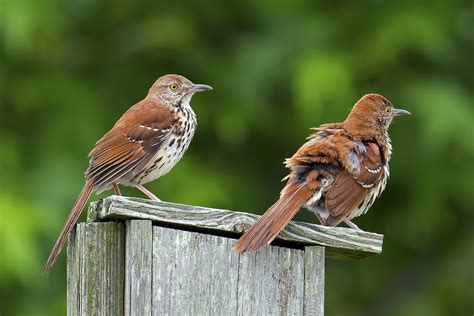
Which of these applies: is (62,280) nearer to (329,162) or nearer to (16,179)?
(16,179)

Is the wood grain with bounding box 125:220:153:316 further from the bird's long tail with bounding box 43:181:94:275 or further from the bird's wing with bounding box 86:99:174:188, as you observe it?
the bird's wing with bounding box 86:99:174:188

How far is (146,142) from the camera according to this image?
6105 mm

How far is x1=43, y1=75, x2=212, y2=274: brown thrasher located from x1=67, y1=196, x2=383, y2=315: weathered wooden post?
0.52m

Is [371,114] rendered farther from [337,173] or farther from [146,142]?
[146,142]

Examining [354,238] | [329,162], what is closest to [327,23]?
[329,162]

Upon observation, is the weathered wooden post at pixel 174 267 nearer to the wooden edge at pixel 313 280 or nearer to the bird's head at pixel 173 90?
the wooden edge at pixel 313 280

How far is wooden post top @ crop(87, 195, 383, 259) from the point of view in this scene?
4684 millimetres

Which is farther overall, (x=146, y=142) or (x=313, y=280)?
(x=146, y=142)

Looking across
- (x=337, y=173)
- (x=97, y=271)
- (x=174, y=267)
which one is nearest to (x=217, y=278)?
(x=174, y=267)

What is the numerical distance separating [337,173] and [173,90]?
1470 millimetres

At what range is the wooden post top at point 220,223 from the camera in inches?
184

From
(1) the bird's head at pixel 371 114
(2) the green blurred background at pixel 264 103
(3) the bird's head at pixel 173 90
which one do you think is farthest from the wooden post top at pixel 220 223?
(2) the green blurred background at pixel 264 103

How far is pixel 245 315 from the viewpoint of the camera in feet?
15.6

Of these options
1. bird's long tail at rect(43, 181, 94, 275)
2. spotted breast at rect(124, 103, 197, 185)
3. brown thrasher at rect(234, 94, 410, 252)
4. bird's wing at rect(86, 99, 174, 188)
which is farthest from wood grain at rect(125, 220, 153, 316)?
spotted breast at rect(124, 103, 197, 185)
